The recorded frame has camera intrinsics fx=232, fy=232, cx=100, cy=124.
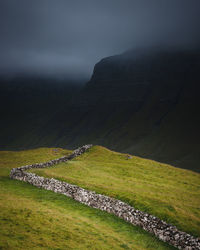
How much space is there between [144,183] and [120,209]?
10.6 meters

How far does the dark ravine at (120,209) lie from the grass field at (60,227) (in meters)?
0.80

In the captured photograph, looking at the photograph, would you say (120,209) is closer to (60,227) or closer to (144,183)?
(60,227)

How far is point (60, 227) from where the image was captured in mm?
22281

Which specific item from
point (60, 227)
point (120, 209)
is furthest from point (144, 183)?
point (60, 227)

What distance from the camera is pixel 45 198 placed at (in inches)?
1276

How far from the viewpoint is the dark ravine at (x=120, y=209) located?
77.2 ft

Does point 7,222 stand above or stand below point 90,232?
above

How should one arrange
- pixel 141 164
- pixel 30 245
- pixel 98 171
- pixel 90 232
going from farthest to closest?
pixel 141 164 → pixel 98 171 → pixel 90 232 → pixel 30 245

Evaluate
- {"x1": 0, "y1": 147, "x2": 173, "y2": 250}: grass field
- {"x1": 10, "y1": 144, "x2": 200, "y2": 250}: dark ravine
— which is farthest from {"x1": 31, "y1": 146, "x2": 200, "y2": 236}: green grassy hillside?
{"x1": 0, "y1": 147, "x2": 173, "y2": 250}: grass field

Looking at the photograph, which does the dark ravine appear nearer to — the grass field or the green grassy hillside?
the grass field

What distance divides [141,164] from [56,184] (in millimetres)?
22595

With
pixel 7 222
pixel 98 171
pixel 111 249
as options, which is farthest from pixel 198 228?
→ pixel 98 171

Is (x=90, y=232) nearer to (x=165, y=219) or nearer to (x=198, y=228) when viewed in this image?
(x=165, y=219)

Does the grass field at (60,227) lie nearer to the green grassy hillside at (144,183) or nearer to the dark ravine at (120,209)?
the dark ravine at (120,209)
